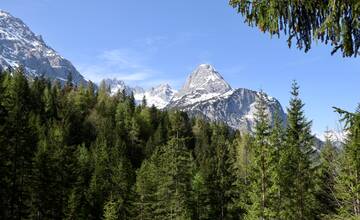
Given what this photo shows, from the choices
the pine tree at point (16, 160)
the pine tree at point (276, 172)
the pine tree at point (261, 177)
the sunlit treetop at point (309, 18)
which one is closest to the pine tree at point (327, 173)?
the pine tree at point (276, 172)

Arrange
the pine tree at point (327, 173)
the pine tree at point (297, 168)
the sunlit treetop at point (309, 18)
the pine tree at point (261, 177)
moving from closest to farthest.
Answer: the sunlit treetop at point (309, 18) < the pine tree at point (327, 173) < the pine tree at point (261, 177) < the pine tree at point (297, 168)

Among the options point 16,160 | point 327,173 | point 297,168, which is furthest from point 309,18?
point 327,173

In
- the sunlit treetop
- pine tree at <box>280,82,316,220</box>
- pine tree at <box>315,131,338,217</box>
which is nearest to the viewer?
the sunlit treetop

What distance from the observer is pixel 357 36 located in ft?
21.8

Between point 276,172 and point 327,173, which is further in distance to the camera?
point 327,173

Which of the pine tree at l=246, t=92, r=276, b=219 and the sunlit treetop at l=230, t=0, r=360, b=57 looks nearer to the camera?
the sunlit treetop at l=230, t=0, r=360, b=57

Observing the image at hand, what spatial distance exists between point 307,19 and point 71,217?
50.8 m

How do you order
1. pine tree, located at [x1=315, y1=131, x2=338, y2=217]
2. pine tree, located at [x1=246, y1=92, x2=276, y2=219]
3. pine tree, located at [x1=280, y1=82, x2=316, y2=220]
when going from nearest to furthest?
pine tree, located at [x1=315, y1=131, x2=338, y2=217], pine tree, located at [x1=246, y1=92, x2=276, y2=219], pine tree, located at [x1=280, y1=82, x2=316, y2=220]

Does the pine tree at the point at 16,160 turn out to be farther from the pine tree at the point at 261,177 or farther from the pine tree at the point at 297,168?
the pine tree at the point at 297,168

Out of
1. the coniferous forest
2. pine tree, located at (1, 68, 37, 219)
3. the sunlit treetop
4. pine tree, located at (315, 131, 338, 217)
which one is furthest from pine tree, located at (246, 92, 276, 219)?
the sunlit treetop

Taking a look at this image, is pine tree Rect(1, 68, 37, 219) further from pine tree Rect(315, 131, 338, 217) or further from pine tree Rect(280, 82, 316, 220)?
pine tree Rect(315, 131, 338, 217)

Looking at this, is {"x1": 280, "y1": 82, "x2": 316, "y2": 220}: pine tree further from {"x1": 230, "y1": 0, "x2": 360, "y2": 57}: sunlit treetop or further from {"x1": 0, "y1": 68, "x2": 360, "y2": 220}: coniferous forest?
{"x1": 230, "y1": 0, "x2": 360, "y2": 57}: sunlit treetop

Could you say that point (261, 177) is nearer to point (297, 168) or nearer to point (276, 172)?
point (276, 172)

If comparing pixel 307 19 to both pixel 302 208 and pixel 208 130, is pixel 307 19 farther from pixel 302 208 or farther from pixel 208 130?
pixel 208 130
